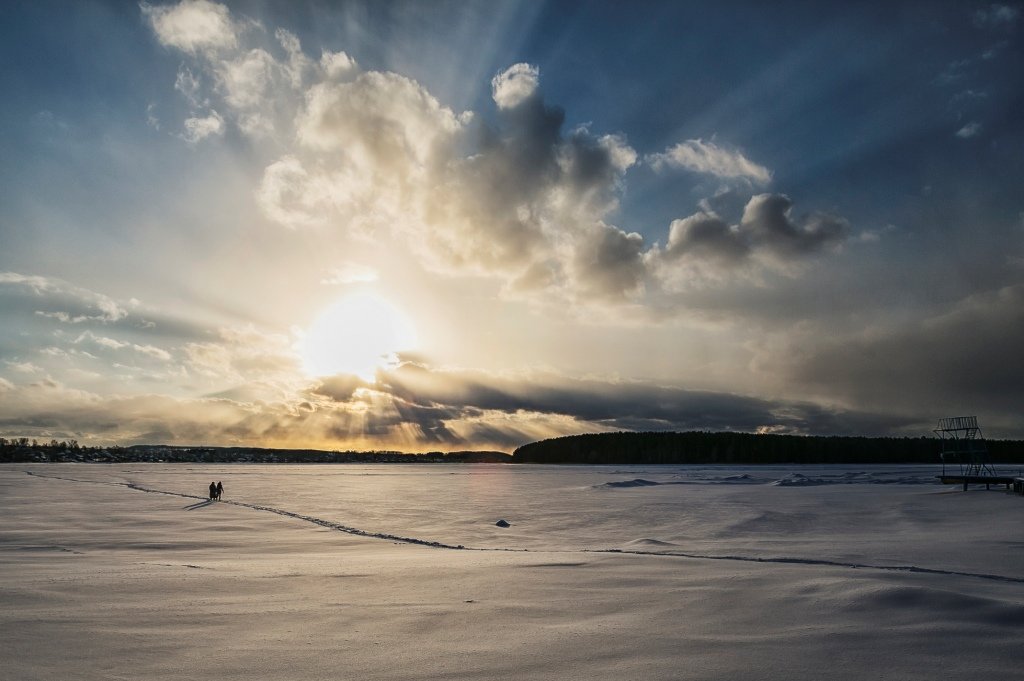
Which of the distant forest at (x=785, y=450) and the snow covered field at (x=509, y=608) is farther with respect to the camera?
the distant forest at (x=785, y=450)

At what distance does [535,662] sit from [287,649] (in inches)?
74.5

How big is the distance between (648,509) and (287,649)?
69.4ft

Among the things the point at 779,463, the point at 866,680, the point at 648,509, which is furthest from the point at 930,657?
the point at 779,463

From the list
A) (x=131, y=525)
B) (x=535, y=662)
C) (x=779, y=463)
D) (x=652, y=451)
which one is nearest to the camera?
(x=535, y=662)

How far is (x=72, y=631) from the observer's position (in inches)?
205

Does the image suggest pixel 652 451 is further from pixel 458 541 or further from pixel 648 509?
pixel 458 541

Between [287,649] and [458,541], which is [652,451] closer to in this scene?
[458,541]

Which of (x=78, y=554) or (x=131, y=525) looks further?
(x=131, y=525)

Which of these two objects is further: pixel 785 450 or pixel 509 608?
pixel 785 450

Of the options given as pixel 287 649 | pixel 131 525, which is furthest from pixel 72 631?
pixel 131 525

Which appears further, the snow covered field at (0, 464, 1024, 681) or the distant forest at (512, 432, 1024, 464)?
the distant forest at (512, 432, 1024, 464)

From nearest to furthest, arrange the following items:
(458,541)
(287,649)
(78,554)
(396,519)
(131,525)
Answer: (287,649), (78,554), (458,541), (131,525), (396,519)

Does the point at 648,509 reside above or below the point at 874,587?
below

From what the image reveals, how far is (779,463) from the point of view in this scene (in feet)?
489
